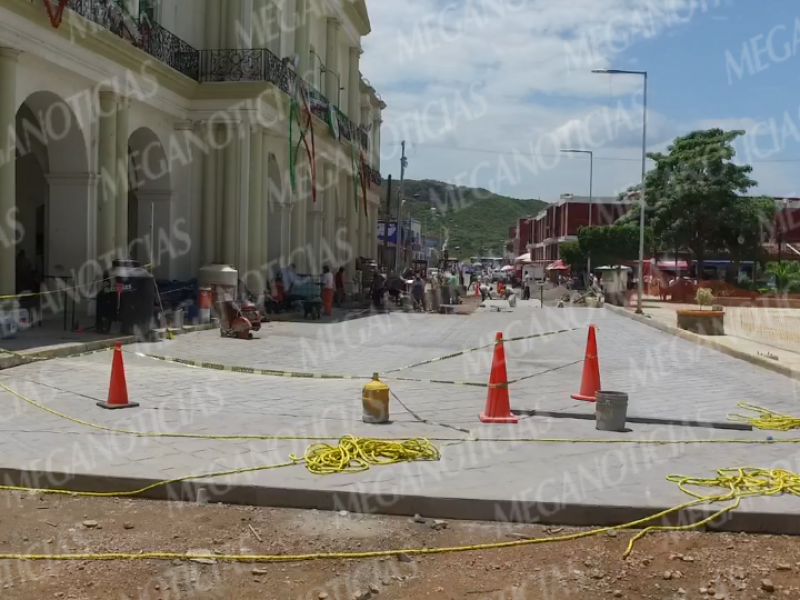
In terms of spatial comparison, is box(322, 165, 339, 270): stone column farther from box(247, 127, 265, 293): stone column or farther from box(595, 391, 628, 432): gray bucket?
box(595, 391, 628, 432): gray bucket

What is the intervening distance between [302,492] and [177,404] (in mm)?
3504

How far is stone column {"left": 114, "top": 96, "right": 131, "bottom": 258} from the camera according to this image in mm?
16125

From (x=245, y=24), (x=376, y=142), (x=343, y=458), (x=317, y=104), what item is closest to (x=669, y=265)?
(x=376, y=142)

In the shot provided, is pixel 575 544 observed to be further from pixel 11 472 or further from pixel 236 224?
pixel 236 224

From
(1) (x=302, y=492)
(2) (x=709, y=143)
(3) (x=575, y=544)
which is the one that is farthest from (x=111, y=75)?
(2) (x=709, y=143)

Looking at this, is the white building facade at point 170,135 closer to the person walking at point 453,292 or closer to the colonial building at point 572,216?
the person walking at point 453,292

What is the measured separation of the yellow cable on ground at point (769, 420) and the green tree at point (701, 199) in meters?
34.4

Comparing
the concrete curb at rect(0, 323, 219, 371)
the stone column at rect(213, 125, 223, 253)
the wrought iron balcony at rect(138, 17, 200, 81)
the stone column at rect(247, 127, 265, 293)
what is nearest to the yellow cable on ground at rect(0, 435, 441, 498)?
the concrete curb at rect(0, 323, 219, 371)

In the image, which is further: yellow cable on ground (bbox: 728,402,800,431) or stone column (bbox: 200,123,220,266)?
stone column (bbox: 200,123,220,266)

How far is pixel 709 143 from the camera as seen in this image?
41656mm

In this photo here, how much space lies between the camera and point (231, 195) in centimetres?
1995

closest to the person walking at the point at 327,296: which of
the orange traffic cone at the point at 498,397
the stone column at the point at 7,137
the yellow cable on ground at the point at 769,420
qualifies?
the stone column at the point at 7,137

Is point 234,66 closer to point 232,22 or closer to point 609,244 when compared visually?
point 232,22

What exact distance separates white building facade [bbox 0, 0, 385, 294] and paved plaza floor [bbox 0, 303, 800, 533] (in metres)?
4.20
